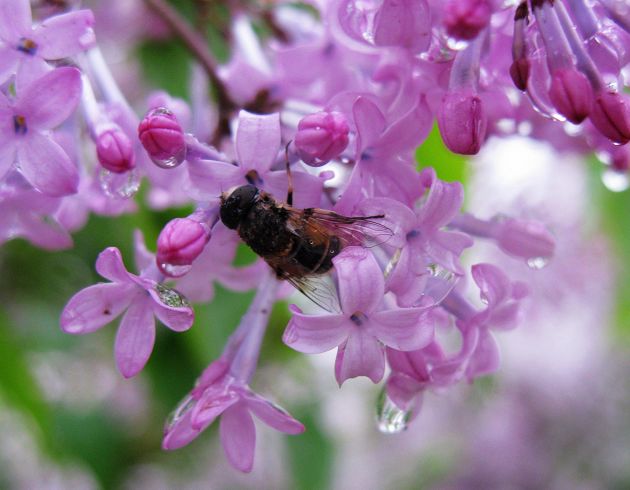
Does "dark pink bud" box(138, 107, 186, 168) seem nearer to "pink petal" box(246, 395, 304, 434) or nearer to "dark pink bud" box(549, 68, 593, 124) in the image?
"pink petal" box(246, 395, 304, 434)

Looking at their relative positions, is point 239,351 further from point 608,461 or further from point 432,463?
point 608,461

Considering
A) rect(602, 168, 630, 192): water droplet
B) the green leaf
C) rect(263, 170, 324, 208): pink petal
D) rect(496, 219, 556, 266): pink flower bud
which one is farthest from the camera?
the green leaf

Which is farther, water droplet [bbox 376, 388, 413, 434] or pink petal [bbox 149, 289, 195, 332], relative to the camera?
water droplet [bbox 376, 388, 413, 434]

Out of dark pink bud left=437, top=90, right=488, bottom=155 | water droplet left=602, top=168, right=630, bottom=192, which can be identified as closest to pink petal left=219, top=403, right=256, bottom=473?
dark pink bud left=437, top=90, right=488, bottom=155

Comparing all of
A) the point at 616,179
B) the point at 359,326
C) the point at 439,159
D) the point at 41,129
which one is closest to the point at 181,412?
the point at 359,326

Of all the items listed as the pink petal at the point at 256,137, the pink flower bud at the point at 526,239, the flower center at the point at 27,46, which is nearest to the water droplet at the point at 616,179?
the pink flower bud at the point at 526,239

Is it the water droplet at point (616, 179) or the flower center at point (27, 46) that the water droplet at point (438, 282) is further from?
the flower center at point (27, 46)

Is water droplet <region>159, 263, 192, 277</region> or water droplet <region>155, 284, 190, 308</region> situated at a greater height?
water droplet <region>159, 263, 192, 277</region>
